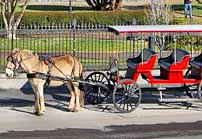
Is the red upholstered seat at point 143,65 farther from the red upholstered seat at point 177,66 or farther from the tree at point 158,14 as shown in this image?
the tree at point 158,14

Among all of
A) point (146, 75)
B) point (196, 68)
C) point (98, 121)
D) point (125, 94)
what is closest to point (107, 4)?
point (196, 68)

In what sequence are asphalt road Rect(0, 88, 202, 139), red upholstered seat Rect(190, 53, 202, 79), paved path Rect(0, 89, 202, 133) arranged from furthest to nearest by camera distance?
red upholstered seat Rect(190, 53, 202, 79) → paved path Rect(0, 89, 202, 133) → asphalt road Rect(0, 88, 202, 139)

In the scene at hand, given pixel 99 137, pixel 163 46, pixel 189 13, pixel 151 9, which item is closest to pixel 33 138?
pixel 99 137

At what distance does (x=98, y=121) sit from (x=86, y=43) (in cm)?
913

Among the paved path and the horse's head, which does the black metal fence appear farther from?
the horse's head

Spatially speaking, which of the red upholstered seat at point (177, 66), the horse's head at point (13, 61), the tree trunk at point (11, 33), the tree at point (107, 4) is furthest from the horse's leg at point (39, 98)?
the tree at point (107, 4)

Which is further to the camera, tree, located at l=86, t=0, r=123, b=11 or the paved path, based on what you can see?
tree, located at l=86, t=0, r=123, b=11

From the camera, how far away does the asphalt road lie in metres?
11.8

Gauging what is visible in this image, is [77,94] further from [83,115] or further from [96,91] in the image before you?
[96,91]

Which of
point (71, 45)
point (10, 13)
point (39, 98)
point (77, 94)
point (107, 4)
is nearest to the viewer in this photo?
point (39, 98)

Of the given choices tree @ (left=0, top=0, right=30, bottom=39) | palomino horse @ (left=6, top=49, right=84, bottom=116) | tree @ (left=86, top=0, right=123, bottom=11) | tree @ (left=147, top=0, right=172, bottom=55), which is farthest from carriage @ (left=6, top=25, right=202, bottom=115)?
tree @ (left=86, top=0, right=123, bottom=11)

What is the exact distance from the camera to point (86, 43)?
71.9ft

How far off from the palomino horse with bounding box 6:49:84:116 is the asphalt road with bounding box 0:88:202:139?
29cm

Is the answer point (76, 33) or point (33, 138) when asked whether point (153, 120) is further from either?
point (76, 33)
